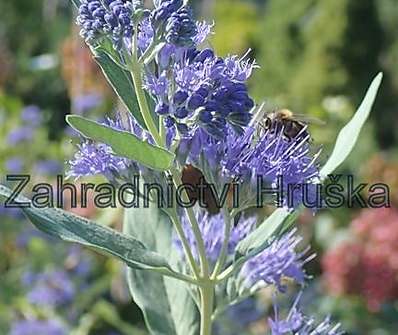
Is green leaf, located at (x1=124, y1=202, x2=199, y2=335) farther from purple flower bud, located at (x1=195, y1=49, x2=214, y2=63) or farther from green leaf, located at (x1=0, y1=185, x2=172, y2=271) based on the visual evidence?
purple flower bud, located at (x1=195, y1=49, x2=214, y2=63)

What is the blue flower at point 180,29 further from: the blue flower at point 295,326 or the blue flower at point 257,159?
the blue flower at point 295,326

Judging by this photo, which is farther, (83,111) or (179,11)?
(83,111)

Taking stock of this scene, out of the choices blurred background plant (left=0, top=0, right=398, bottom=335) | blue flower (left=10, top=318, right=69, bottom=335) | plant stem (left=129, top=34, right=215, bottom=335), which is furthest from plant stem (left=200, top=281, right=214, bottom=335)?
blue flower (left=10, top=318, right=69, bottom=335)

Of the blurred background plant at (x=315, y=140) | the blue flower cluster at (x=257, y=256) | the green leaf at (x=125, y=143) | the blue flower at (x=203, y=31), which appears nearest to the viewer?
→ the green leaf at (x=125, y=143)

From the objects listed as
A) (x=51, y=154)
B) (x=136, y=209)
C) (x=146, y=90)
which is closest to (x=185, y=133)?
(x=146, y=90)

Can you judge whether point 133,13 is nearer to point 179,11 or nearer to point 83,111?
point 179,11

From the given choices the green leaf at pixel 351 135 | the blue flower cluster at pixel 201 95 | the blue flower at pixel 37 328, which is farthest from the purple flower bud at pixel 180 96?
the blue flower at pixel 37 328
